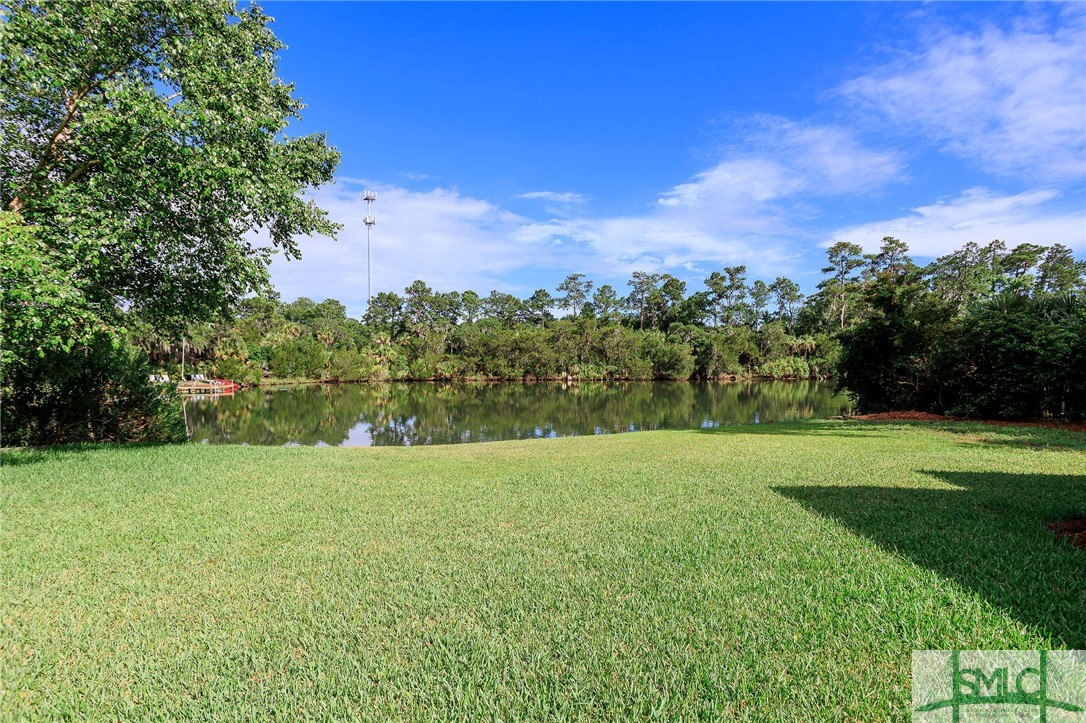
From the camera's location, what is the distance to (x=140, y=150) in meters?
6.91

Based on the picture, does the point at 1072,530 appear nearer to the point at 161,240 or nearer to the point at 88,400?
the point at 161,240

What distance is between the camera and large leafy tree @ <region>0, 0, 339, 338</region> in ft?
22.4

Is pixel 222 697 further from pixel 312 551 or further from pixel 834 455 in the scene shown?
pixel 834 455

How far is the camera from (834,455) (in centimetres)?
963

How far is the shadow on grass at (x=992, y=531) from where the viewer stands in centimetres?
336

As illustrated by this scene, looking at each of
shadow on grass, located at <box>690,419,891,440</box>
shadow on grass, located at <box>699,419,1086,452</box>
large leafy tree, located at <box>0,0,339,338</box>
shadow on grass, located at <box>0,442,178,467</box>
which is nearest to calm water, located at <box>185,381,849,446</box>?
shadow on grass, located at <box>690,419,891,440</box>

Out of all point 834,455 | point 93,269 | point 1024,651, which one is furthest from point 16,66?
point 834,455

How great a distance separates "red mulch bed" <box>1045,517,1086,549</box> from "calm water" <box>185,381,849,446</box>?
16.5m

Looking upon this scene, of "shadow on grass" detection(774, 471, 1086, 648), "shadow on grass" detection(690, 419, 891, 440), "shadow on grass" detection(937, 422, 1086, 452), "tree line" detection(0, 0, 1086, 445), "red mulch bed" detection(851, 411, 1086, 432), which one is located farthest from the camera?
"red mulch bed" detection(851, 411, 1086, 432)

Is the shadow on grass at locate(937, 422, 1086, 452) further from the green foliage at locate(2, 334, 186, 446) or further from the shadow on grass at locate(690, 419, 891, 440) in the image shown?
the green foliage at locate(2, 334, 186, 446)

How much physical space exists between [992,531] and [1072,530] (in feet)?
2.50

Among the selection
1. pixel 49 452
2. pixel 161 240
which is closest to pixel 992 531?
pixel 161 240

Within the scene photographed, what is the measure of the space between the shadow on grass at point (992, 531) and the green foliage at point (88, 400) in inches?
545

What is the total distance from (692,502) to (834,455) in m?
5.26
